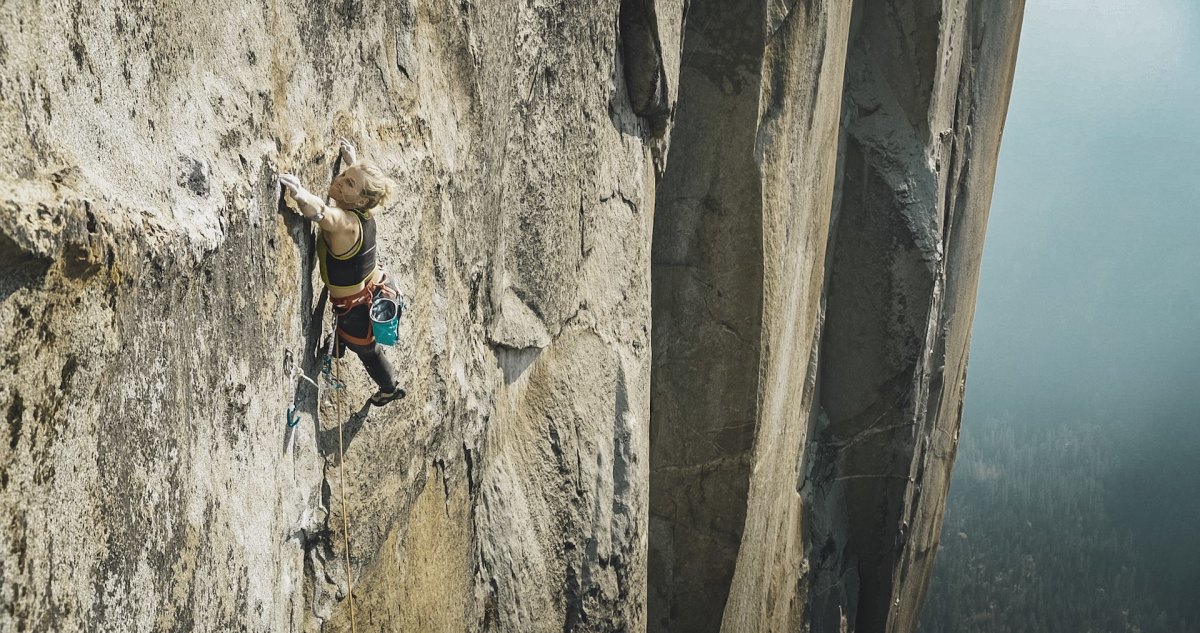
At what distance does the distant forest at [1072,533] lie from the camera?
1576 cm

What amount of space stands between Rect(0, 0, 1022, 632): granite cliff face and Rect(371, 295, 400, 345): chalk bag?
160mm

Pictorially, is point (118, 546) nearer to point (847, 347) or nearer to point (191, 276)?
point (191, 276)

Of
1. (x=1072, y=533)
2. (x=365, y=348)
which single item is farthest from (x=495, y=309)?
(x=1072, y=533)

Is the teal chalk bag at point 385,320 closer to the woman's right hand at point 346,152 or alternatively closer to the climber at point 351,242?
the climber at point 351,242

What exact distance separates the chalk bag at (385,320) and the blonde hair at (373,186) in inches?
8.4

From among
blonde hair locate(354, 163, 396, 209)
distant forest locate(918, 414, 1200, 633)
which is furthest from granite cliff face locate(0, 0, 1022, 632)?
distant forest locate(918, 414, 1200, 633)

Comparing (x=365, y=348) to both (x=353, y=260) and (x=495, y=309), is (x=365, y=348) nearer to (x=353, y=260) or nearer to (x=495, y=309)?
(x=353, y=260)

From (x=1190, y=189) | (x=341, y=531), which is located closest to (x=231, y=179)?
(x=341, y=531)

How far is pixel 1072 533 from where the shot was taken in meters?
19.2

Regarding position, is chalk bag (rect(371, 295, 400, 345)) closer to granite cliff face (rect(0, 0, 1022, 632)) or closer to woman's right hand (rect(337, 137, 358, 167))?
granite cliff face (rect(0, 0, 1022, 632))

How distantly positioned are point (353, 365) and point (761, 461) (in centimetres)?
357

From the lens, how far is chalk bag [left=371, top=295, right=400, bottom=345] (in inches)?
87.6

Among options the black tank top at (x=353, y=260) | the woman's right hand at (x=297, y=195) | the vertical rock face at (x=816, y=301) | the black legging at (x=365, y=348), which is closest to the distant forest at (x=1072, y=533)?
the vertical rock face at (x=816, y=301)

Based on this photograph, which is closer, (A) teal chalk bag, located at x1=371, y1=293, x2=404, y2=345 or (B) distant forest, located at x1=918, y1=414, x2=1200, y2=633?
(A) teal chalk bag, located at x1=371, y1=293, x2=404, y2=345
